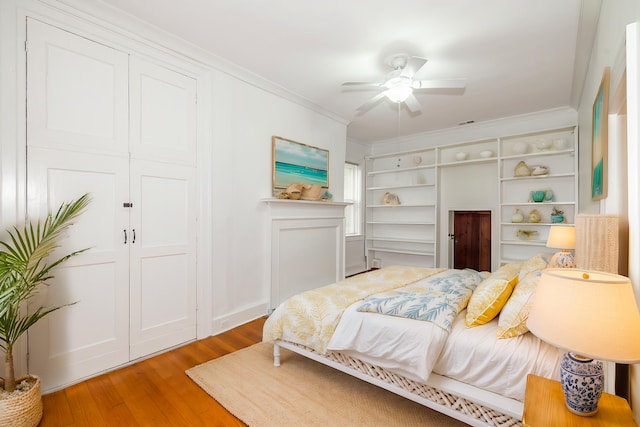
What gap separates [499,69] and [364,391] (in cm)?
344

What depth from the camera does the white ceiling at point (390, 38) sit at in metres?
2.29

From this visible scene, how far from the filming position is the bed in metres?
1.56

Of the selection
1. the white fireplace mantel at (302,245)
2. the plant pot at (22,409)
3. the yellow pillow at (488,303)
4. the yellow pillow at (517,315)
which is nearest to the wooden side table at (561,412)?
the yellow pillow at (517,315)

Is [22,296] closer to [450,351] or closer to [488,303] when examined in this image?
[450,351]

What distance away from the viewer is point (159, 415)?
1.91 metres

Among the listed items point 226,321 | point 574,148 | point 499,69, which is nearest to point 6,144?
point 226,321

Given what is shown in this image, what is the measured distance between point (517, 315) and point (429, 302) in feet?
1.65

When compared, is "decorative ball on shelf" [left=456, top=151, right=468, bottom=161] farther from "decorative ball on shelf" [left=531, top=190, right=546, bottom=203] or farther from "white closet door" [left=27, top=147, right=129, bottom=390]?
"white closet door" [left=27, top=147, right=129, bottom=390]

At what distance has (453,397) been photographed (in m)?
1.69

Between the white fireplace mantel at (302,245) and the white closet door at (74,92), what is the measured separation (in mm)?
1671

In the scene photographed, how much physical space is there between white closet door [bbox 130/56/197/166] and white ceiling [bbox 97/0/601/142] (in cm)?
39

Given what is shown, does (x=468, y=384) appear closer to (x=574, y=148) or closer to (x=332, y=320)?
(x=332, y=320)

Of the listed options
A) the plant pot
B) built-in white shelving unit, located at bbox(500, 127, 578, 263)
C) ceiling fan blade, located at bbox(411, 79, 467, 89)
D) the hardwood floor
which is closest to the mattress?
the hardwood floor

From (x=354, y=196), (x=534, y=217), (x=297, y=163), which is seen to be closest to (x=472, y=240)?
(x=534, y=217)
